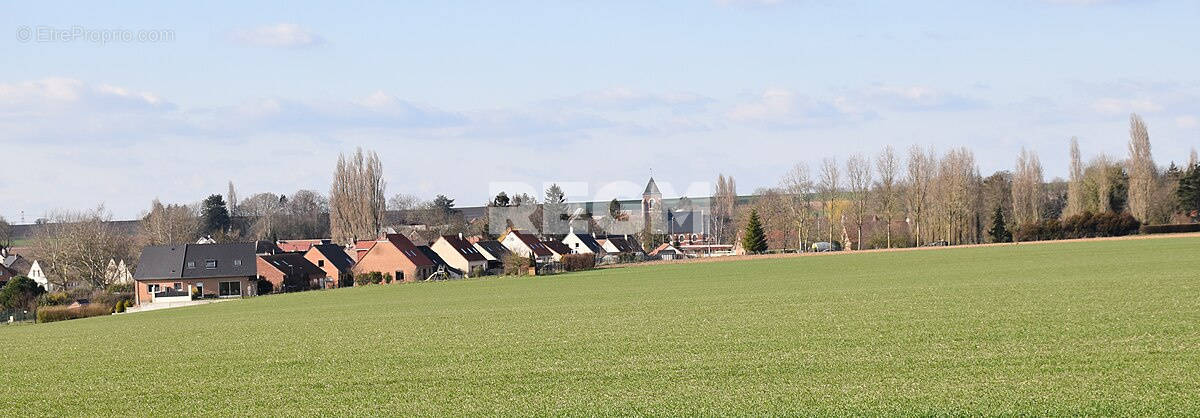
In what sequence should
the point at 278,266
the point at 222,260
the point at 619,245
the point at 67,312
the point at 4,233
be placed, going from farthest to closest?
1. the point at 4,233
2. the point at 619,245
3. the point at 278,266
4. the point at 222,260
5. the point at 67,312

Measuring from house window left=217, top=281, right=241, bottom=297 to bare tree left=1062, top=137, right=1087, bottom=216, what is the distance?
73350 millimetres

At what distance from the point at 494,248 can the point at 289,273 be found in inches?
1222

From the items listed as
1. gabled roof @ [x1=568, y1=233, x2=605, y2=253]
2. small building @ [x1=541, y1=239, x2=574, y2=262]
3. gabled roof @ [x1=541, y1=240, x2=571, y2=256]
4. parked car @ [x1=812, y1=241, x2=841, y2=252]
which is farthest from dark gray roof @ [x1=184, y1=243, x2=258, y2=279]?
parked car @ [x1=812, y1=241, x2=841, y2=252]

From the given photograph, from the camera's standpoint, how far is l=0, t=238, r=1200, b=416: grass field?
1426 cm

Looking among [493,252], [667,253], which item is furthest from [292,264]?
[667,253]

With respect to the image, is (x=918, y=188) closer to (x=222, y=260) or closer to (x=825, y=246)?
(x=825, y=246)

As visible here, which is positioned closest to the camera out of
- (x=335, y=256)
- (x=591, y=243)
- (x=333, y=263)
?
(x=333, y=263)

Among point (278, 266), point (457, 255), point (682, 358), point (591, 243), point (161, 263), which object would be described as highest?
point (591, 243)

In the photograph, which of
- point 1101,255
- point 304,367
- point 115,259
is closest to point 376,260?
point 115,259

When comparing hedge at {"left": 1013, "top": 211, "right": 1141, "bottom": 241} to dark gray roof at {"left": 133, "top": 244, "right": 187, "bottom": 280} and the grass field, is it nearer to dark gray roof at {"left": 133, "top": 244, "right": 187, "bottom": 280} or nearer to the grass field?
the grass field

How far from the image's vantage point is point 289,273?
88312mm

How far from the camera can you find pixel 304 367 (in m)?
20.5

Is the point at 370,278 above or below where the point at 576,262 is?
below

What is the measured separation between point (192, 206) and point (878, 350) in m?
159
